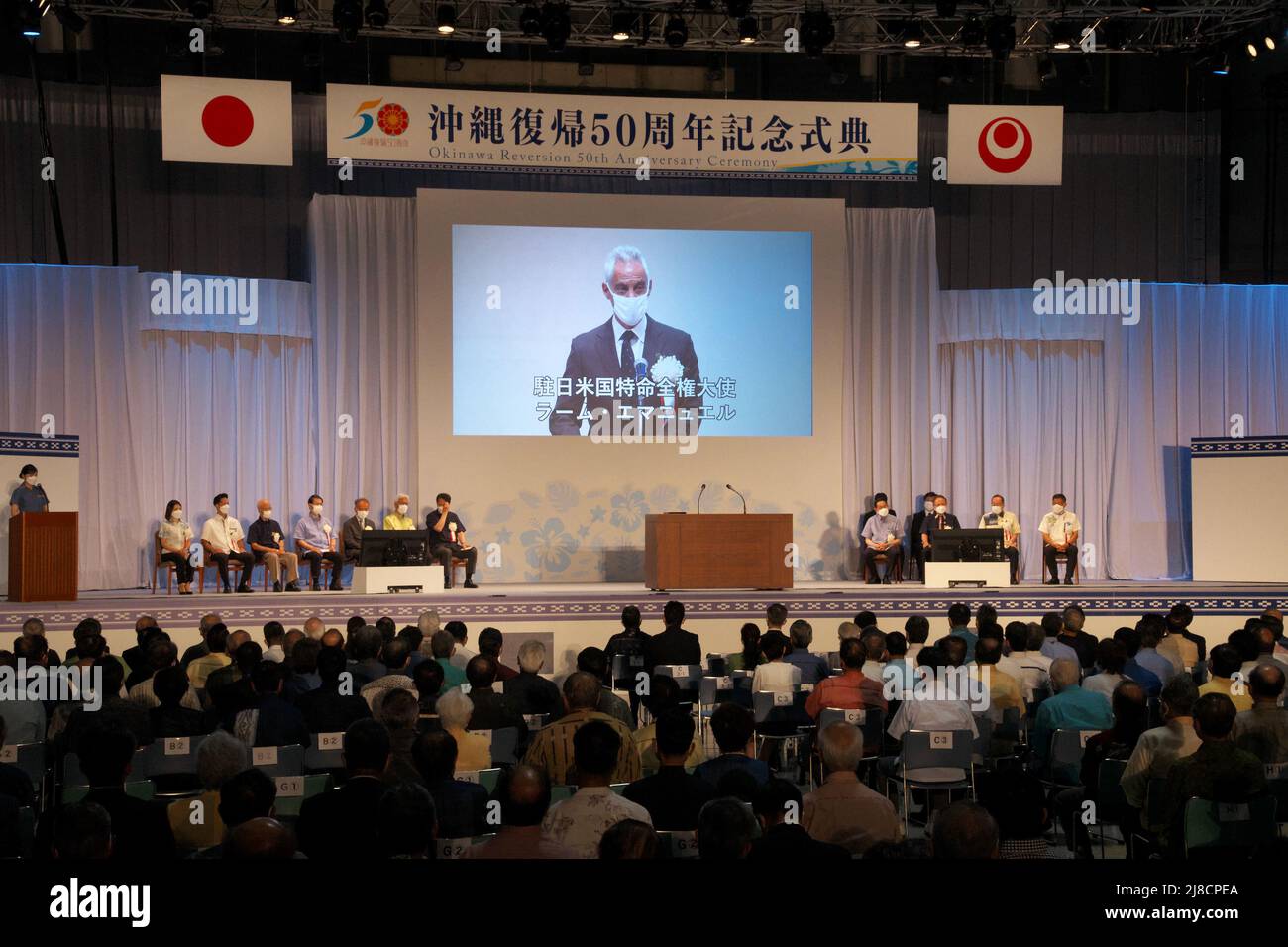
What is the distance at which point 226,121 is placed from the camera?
11094 mm

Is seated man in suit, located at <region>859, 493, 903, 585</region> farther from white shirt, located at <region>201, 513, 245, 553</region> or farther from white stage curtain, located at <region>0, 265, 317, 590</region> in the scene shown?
white shirt, located at <region>201, 513, 245, 553</region>

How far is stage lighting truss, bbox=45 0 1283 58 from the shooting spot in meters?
11.9

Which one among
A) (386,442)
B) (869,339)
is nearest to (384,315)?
(386,442)

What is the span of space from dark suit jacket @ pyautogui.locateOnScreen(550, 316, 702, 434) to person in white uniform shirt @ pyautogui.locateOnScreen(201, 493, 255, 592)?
3098 mm

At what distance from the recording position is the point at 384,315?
13.0 metres

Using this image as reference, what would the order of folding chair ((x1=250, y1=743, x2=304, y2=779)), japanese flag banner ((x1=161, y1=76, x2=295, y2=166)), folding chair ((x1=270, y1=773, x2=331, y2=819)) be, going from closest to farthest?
folding chair ((x1=270, y1=773, x2=331, y2=819))
folding chair ((x1=250, y1=743, x2=304, y2=779))
japanese flag banner ((x1=161, y1=76, x2=295, y2=166))

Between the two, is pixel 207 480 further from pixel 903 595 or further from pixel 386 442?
pixel 903 595

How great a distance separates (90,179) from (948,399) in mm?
8761

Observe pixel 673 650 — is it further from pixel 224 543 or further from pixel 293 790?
pixel 224 543

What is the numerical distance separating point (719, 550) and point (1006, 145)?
14.8ft

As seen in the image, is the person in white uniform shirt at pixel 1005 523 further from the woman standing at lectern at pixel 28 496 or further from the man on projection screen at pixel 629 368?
the woman standing at lectern at pixel 28 496

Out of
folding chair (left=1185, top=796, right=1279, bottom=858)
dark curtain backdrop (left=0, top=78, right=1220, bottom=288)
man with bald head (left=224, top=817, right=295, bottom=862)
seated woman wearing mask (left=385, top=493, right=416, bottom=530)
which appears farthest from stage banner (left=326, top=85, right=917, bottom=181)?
man with bald head (left=224, top=817, right=295, bottom=862)

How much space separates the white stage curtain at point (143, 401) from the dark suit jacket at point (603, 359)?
2482 millimetres

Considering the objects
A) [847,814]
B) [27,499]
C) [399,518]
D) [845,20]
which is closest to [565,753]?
[847,814]
